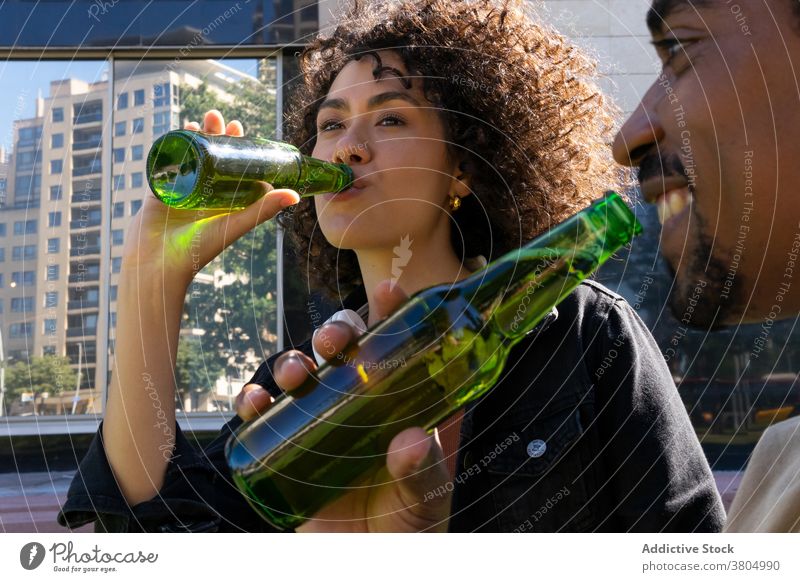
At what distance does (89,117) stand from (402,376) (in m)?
2.21

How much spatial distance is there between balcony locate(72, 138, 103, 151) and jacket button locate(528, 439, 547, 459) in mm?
1944

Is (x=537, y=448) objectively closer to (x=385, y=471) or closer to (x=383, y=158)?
(x=385, y=471)

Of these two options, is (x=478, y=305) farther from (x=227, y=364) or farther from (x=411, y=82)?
(x=227, y=364)

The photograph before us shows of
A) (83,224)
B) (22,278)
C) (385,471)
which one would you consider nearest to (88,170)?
(83,224)

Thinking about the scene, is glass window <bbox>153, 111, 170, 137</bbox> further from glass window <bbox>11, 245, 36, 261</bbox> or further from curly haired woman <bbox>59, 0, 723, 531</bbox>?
curly haired woman <bbox>59, 0, 723, 531</bbox>

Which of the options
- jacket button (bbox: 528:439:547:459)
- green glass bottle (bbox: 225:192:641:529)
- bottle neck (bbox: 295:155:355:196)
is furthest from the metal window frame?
green glass bottle (bbox: 225:192:641:529)

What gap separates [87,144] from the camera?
2482mm

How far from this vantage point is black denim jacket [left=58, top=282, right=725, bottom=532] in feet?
2.59

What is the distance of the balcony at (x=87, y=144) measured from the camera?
2.43m

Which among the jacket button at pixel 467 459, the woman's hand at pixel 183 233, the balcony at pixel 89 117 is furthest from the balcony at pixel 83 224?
the jacket button at pixel 467 459

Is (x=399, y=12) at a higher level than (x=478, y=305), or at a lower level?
higher

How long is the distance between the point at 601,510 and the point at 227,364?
7.07 ft
